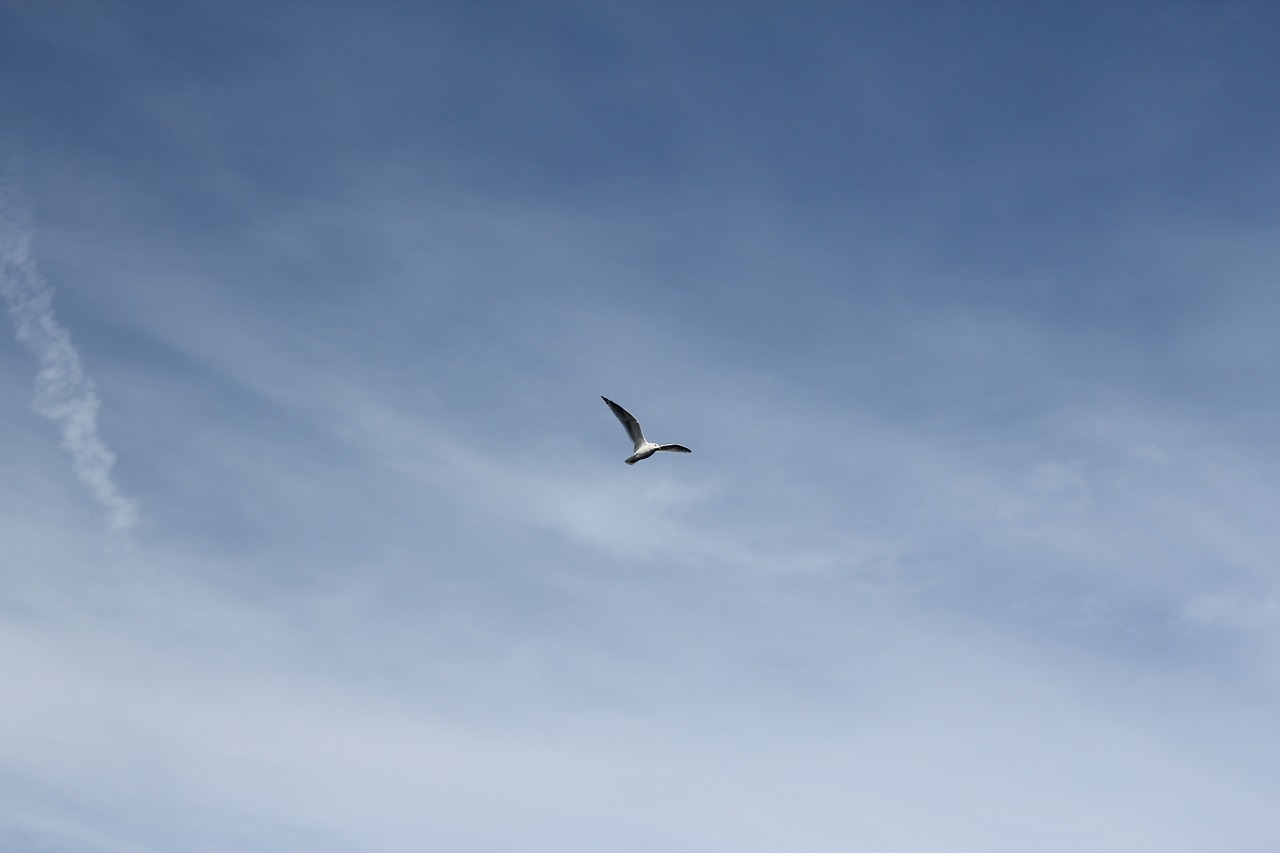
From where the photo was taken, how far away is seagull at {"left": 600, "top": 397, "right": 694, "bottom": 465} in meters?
191

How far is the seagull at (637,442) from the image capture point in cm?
19138

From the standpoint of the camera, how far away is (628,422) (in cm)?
19300

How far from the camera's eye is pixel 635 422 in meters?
193

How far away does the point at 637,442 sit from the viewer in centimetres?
19550

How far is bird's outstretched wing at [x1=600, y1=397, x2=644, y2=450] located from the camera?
19138 centimetres

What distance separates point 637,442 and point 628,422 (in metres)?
3.57

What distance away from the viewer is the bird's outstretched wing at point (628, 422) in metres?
191
